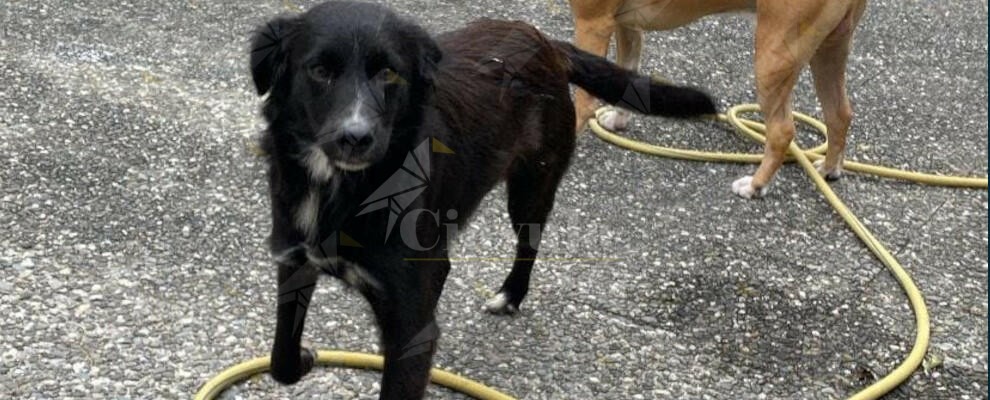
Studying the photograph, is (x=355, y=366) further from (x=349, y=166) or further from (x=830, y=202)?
(x=830, y=202)

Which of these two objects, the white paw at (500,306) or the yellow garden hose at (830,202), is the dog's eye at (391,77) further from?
the white paw at (500,306)

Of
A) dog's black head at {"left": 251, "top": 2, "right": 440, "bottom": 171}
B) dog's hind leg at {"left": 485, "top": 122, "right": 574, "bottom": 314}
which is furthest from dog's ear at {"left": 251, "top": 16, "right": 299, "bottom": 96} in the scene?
dog's hind leg at {"left": 485, "top": 122, "right": 574, "bottom": 314}

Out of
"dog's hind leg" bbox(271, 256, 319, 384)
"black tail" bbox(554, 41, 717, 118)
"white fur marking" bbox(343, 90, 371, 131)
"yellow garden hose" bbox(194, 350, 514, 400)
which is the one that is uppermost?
"white fur marking" bbox(343, 90, 371, 131)

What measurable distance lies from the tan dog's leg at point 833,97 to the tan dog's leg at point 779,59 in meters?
0.25

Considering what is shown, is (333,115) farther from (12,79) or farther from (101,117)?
(12,79)

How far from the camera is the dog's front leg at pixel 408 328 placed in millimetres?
2725

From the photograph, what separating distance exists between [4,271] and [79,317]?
0.37 meters

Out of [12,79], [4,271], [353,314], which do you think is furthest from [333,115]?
[12,79]

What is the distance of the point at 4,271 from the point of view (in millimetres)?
3572

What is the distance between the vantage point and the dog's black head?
246cm

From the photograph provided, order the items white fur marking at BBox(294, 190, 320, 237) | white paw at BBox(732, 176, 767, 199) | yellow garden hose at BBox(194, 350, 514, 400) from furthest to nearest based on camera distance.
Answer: white paw at BBox(732, 176, 767, 199) → yellow garden hose at BBox(194, 350, 514, 400) → white fur marking at BBox(294, 190, 320, 237)

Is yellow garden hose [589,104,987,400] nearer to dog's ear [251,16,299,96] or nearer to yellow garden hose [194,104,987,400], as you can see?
yellow garden hose [194,104,987,400]

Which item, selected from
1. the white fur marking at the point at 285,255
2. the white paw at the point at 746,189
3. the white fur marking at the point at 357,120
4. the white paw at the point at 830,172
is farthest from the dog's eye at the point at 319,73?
the white paw at the point at 830,172

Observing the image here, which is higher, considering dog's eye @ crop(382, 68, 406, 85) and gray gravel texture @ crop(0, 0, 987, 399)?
dog's eye @ crop(382, 68, 406, 85)
